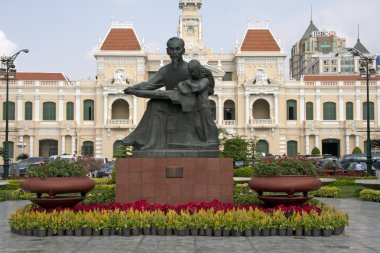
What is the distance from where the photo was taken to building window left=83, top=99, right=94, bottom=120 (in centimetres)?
6066

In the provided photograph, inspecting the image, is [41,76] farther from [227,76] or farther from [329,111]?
[329,111]

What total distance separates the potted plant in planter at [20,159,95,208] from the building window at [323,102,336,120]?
52.6 meters

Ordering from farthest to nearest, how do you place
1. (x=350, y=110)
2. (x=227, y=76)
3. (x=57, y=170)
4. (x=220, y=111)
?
(x=227, y=76)
(x=350, y=110)
(x=220, y=111)
(x=57, y=170)

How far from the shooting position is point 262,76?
60.7 metres

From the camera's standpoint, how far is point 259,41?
207 feet

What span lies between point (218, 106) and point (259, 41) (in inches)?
342

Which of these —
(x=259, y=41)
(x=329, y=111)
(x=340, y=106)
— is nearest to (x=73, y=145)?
(x=259, y=41)

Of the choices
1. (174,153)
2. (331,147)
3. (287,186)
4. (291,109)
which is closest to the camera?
(287,186)

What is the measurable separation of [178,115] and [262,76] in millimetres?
49379

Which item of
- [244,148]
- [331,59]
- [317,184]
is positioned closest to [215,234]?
[317,184]

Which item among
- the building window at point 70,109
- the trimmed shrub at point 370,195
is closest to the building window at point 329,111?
the building window at point 70,109

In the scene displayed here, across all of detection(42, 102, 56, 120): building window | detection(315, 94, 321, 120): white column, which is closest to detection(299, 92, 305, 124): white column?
detection(315, 94, 321, 120): white column

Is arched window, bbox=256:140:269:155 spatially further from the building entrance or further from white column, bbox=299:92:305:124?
the building entrance

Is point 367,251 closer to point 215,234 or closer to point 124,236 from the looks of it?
point 215,234
